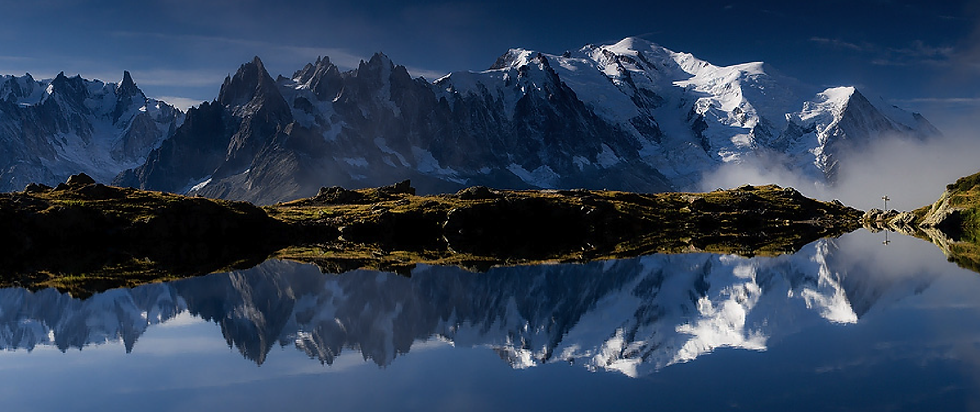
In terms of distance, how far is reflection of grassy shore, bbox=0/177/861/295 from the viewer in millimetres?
84500

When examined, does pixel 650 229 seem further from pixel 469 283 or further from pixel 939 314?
pixel 939 314

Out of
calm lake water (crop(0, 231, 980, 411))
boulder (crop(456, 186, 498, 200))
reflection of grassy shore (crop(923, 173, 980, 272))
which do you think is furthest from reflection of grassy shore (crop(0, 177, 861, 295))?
reflection of grassy shore (crop(923, 173, 980, 272))

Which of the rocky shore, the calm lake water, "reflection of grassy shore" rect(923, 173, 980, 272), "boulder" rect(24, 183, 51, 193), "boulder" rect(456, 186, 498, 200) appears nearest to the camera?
the calm lake water

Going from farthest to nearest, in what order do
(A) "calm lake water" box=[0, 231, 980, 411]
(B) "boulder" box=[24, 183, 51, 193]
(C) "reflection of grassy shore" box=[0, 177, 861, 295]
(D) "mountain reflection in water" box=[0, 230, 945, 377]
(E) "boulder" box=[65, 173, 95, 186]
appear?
(E) "boulder" box=[65, 173, 95, 186], (B) "boulder" box=[24, 183, 51, 193], (C) "reflection of grassy shore" box=[0, 177, 861, 295], (D) "mountain reflection in water" box=[0, 230, 945, 377], (A) "calm lake water" box=[0, 231, 980, 411]

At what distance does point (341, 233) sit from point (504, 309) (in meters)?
86.2

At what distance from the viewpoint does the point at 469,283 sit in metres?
66.0

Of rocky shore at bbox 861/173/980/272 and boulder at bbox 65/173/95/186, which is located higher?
boulder at bbox 65/173/95/186

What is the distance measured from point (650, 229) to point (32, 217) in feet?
352

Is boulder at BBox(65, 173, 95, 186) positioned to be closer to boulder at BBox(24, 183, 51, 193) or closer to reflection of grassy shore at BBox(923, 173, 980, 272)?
boulder at BBox(24, 183, 51, 193)

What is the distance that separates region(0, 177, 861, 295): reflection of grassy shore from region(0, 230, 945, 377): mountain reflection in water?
8939 mm

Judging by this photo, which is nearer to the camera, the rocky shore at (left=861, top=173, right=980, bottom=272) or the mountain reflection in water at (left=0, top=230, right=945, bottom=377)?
the mountain reflection in water at (left=0, top=230, right=945, bottom=377)

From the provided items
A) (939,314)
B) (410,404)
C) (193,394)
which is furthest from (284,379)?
(939,314)

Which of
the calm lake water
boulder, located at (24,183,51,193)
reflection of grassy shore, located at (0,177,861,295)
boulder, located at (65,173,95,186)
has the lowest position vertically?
the calm lake water

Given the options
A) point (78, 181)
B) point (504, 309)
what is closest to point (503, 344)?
point (504, 309)
